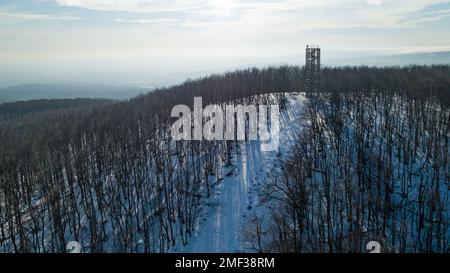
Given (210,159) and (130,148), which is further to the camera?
(130,148)

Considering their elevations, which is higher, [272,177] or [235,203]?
[272,177]

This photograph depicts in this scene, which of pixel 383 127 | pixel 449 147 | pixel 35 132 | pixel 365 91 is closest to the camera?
pixel 449 147

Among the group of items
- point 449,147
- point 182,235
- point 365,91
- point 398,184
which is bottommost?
point 182,235

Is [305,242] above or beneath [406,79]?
beneath

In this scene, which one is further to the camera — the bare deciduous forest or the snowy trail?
the snowy trail

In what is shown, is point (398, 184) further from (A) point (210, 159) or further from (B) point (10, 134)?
(B) point (10, 134)

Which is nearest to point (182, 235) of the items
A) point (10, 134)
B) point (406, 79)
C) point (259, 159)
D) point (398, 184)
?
point (259, 159)

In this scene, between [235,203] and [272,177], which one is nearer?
[235,203]

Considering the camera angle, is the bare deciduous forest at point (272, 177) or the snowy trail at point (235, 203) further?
the snowy trail at point (235, 203)
